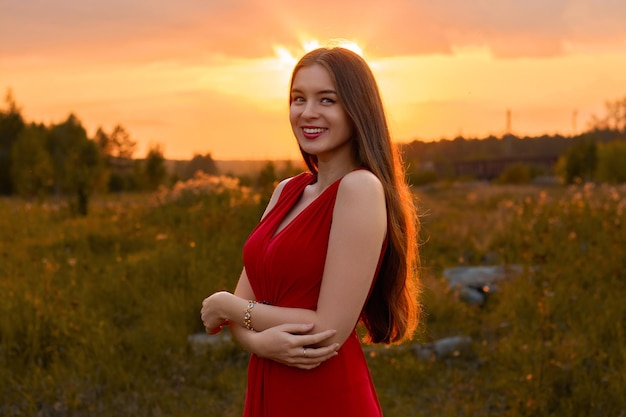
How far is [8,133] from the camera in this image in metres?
45.2

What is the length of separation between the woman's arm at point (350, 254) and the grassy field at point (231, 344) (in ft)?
5.97

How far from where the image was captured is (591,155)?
38.0 meters

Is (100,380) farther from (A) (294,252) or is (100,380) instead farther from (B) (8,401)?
(A) (294,252)

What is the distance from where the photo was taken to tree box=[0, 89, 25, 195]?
43.4m

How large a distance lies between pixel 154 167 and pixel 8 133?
10923 millimetres

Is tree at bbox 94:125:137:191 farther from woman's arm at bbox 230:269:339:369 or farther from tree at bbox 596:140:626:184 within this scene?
woman's arm at bbox 230:269:339:369

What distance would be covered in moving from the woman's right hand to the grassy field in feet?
6.06

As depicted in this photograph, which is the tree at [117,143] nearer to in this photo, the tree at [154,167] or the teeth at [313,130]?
the tree at [154,167]

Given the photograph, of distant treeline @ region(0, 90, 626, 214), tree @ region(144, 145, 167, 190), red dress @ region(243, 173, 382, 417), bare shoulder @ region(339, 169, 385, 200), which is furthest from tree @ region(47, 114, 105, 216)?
bare shoulder @ region(339, 169, 385, 200)

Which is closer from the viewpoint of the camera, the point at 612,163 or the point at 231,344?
the point at 231,344

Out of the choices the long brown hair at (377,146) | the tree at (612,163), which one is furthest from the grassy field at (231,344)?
the tree at (612,163)

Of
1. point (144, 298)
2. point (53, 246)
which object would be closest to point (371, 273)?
point (144, 298)

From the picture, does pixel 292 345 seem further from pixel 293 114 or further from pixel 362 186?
pixel 293 114

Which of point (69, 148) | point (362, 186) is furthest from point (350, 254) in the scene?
point (69, 148)
